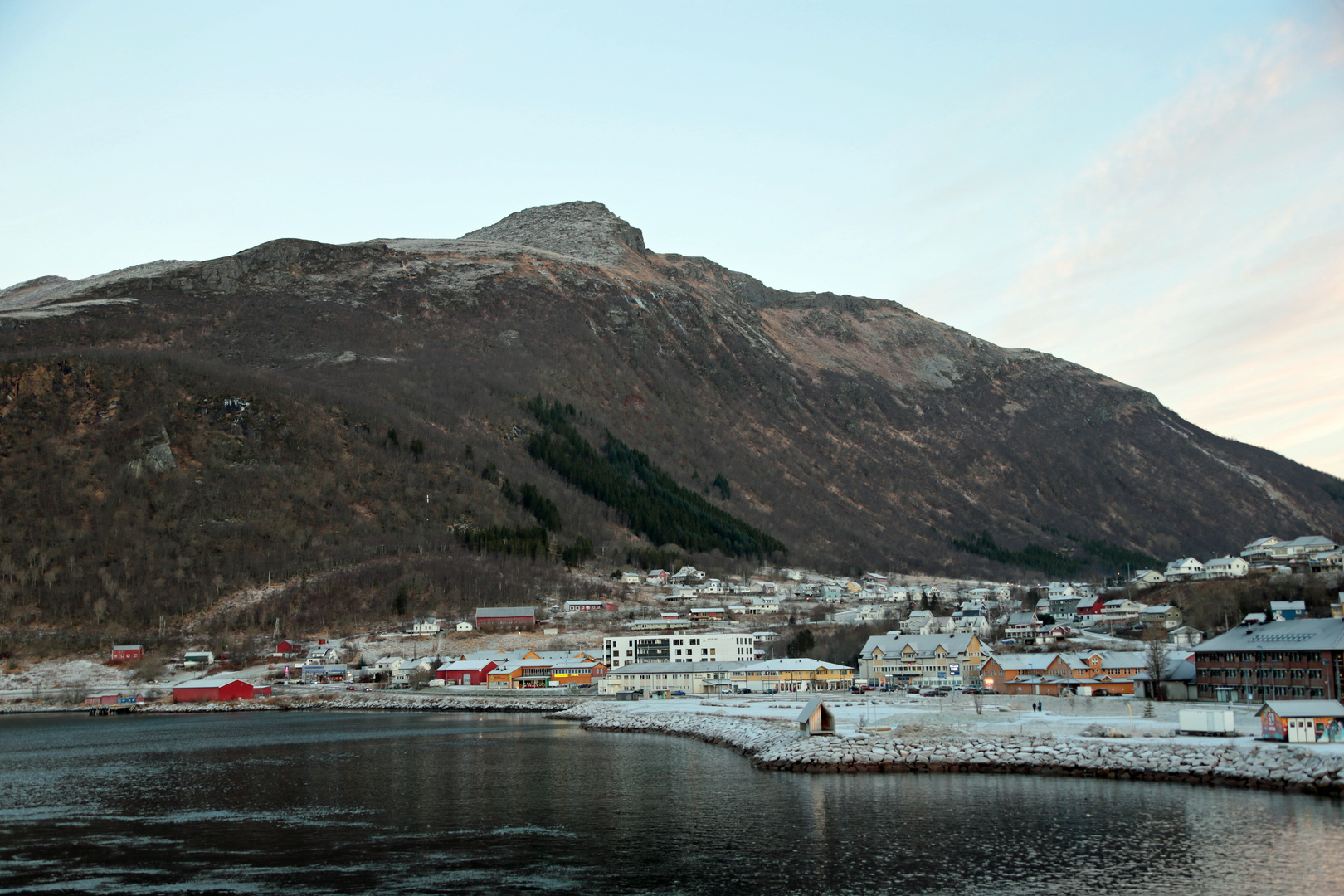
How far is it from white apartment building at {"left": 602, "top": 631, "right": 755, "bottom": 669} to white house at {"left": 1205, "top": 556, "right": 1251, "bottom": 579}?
69.4m

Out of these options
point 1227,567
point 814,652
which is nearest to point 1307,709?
point 814,652

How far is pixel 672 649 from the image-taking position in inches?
4427

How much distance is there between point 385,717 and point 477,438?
92.9 m

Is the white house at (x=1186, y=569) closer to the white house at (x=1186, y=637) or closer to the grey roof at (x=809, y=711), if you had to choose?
the white house at (x=1186, y=637)

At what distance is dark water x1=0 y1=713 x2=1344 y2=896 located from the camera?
2914 centimetres

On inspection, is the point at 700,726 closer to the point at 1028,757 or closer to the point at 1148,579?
the point at 1028,757

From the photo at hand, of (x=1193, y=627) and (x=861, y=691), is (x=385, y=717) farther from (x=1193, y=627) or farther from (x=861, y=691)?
(x=1193, y=627)

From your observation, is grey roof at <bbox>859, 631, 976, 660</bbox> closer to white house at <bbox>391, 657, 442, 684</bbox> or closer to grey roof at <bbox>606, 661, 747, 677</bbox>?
grey roof at <bbox>606, 661, 747, 677</bbox>

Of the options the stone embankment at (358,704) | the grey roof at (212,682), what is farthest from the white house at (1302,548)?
the grey roof at (212,682)

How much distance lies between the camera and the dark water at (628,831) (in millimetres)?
29141

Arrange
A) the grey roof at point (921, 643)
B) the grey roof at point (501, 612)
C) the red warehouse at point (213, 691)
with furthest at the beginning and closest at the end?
the grey roof at point (501, 612) < the red warehouse at point (213, 691) < the grey roof at point (921, 643)

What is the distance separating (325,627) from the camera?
122188 millimetres

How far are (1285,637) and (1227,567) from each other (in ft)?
319

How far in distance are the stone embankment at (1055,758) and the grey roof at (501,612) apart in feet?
231
